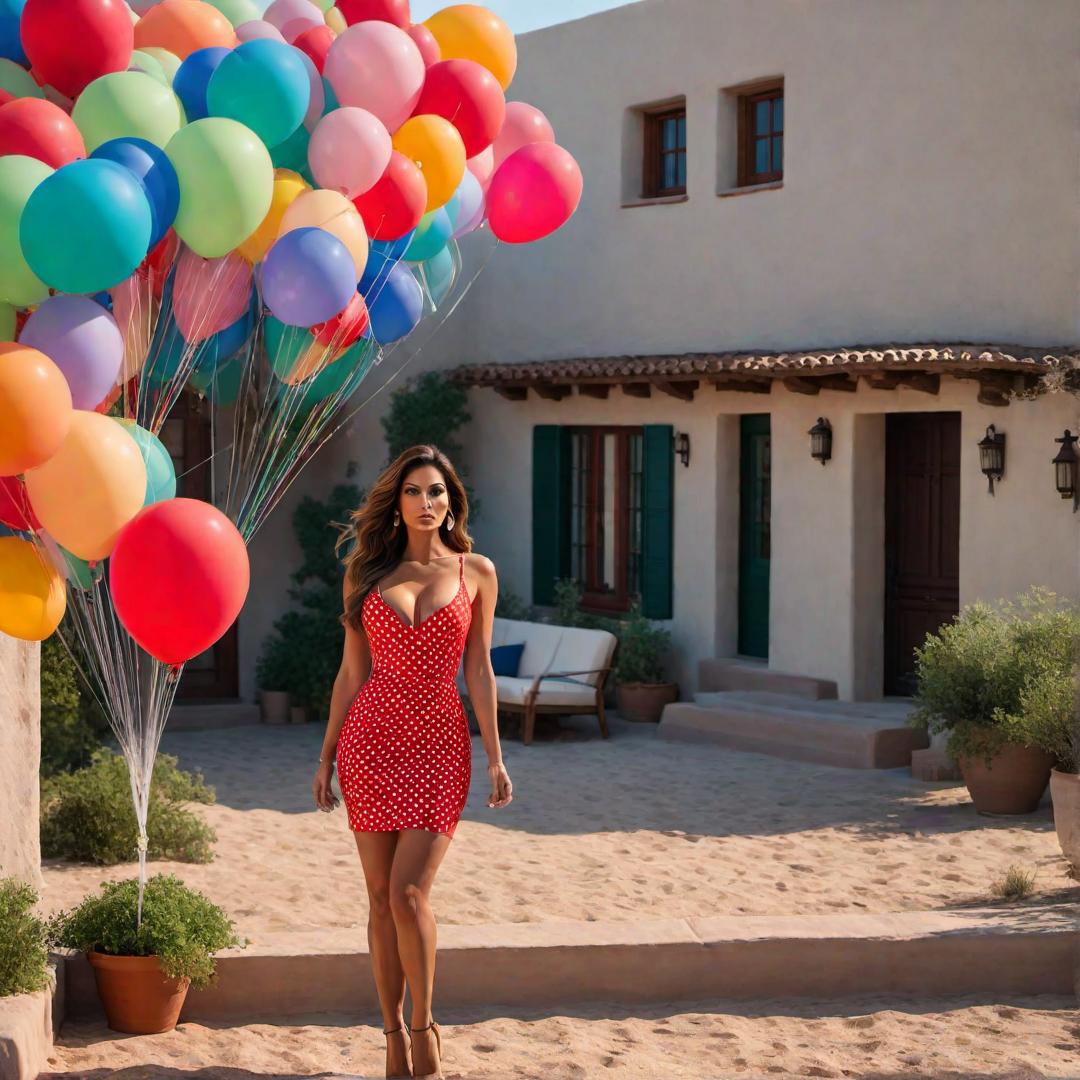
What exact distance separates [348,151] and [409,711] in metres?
1.94

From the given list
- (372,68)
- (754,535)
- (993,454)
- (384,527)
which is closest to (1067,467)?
(993,454)

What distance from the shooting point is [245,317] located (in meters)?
5.58

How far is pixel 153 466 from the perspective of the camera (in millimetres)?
4645

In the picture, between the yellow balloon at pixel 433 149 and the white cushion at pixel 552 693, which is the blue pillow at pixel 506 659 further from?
the yellow balloon at pixel 433 149

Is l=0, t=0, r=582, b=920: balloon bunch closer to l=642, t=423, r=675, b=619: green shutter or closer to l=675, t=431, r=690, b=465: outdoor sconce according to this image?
l=675, t=431, r=690, b=465: outdoor sconce

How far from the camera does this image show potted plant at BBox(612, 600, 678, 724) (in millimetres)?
11938

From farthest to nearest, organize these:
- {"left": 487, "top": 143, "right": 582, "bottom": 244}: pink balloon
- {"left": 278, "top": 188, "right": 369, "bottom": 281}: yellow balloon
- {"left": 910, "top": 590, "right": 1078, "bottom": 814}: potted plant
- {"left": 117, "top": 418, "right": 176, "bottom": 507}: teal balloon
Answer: {"left": 910, "top": 590, "right": 1078, "bottom": 814}: potted plant < {"left": 487, "top": 143, "right": 582, "bottom": 244}: pink balloon < {"left": 278, "top": 188, "right": 369, "bottom": 281}: yellow balloon < {"left": 117, "top": 418, "right": 176, "bottom": 507}: teal balloon

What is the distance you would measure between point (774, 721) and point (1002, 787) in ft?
7.41

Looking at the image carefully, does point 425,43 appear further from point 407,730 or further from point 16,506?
point 407,730

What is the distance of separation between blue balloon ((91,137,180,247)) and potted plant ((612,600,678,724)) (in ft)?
24.8

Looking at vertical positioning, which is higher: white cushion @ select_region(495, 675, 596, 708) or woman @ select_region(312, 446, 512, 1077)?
woman @ select_region(312, 446, 512, 1077)

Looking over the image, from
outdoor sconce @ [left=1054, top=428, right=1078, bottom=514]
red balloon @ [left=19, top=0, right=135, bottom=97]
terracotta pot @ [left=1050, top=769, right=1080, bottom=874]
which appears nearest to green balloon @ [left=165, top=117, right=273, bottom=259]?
red balloon @ [left=19, top=0, right=135, bottom=97]

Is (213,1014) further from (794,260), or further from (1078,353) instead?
(794,260)

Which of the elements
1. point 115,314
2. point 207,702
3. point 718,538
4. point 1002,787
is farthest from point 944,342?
point 115,314
